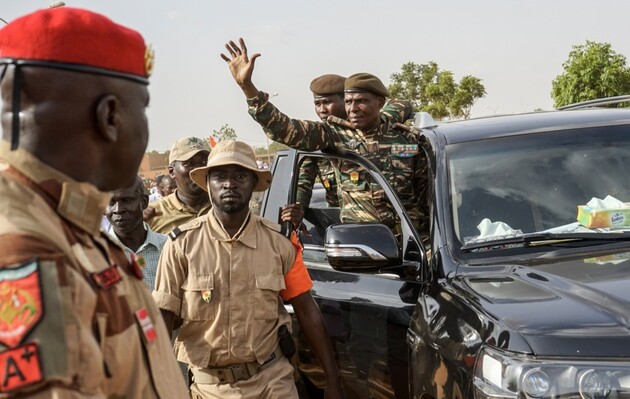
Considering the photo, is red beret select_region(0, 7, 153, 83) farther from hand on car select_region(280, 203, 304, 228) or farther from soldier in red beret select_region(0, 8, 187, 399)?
hand on car select_region(280, 203, 304, 228)

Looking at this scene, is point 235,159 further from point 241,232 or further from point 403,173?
point 403,173

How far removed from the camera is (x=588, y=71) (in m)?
20.9

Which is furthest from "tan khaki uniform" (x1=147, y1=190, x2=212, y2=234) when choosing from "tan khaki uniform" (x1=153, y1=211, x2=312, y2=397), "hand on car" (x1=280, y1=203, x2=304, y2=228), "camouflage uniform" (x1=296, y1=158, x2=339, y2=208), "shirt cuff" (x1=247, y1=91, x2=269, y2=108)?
"tan khaki uniform" (x1=153, y1=211, x2=312, y2=397)

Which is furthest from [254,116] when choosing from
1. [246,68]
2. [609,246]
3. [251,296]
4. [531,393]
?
[531,393]

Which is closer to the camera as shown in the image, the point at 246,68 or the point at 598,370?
the point at 598,370

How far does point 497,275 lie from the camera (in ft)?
9.07

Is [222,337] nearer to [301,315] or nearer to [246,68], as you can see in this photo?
[301,315]

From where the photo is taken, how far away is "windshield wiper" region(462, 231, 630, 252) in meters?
3.01

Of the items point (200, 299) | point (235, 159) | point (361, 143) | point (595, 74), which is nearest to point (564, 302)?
point (200, 299)

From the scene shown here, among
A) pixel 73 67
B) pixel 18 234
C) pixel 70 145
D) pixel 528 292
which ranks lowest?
pixel 528 292

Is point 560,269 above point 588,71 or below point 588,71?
below

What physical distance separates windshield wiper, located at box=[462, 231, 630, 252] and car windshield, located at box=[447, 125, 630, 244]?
3 centimetres

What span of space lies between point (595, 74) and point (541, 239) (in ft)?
64.1

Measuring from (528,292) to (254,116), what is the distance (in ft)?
6.76
